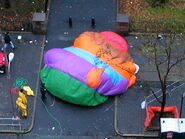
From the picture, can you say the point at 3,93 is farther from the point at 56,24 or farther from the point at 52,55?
the point at 56,24

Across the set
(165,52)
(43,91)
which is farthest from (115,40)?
(43,91)

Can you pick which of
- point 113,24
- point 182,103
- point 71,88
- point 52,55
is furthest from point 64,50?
point 182,103

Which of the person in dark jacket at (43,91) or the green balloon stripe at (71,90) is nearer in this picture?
the green balloon stripe at (71,90)

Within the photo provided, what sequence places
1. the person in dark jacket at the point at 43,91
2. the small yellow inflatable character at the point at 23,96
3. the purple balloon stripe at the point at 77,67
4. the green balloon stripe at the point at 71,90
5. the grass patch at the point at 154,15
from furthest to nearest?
the grass patch at the point at 154,15, the person in dark jacket at the point at 43,91, the purple balloon stripe at the point at 77,67, the green balloon stripe at the point at 71,90, the small yellow inflatable character at the point at 23,96

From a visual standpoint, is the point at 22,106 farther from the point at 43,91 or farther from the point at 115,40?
the point at 115,40

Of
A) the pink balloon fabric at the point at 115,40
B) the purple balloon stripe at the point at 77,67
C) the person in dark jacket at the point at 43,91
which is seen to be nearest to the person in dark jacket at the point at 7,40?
the purple balloon stripe at the point at 77,67

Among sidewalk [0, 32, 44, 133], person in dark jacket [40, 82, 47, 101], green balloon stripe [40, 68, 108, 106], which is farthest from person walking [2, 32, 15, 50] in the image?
green balloon stripe [40, 68, 108, 106]

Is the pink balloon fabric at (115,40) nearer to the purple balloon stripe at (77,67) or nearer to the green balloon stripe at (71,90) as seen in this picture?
the purple balloon stripe at (77,67)
